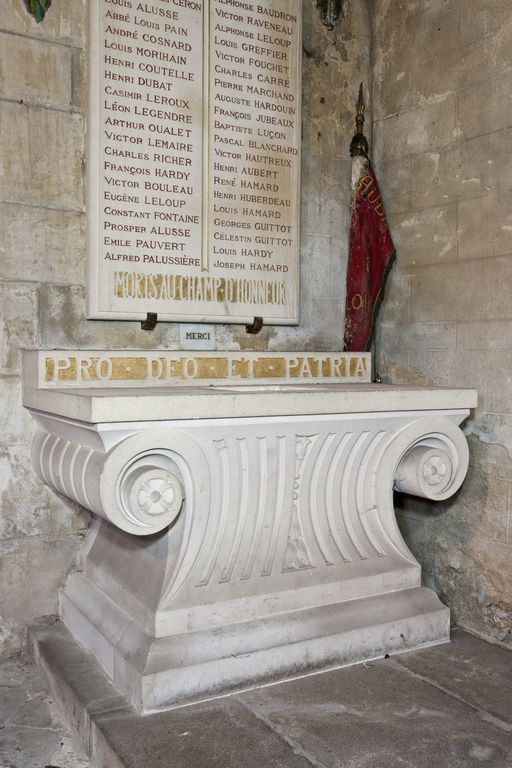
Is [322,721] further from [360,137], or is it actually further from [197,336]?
[360,137]

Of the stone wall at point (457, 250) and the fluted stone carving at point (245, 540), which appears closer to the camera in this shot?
the fluted stone carving at point (245, 540)

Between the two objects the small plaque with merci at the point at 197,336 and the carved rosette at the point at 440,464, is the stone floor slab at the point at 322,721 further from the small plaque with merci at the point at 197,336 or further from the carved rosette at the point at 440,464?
the small plaque with merci at the point at 197,336

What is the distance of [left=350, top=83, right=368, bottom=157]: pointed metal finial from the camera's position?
3520 millimetres

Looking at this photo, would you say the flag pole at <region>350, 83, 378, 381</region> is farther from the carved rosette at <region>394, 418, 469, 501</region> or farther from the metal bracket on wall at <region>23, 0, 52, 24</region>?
the metal bracket on wall at <region>23, 0, 52, 24</region>

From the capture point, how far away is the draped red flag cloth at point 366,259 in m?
3.44

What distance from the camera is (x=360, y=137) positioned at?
11.6ft

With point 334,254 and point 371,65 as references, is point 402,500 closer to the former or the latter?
point 334,254

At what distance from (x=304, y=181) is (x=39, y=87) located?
1256mm

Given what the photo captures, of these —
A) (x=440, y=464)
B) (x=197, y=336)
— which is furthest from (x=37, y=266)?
(x=440, y=464)

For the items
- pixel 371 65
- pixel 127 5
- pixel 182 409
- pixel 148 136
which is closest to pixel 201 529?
pixel 182 409

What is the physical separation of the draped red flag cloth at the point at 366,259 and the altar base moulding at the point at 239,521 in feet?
2.59

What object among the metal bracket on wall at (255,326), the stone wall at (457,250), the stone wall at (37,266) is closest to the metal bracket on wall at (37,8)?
the stone wall at (37,266)

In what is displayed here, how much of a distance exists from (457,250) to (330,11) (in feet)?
4.53

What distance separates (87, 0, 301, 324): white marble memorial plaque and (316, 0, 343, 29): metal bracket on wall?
0.78 ft
